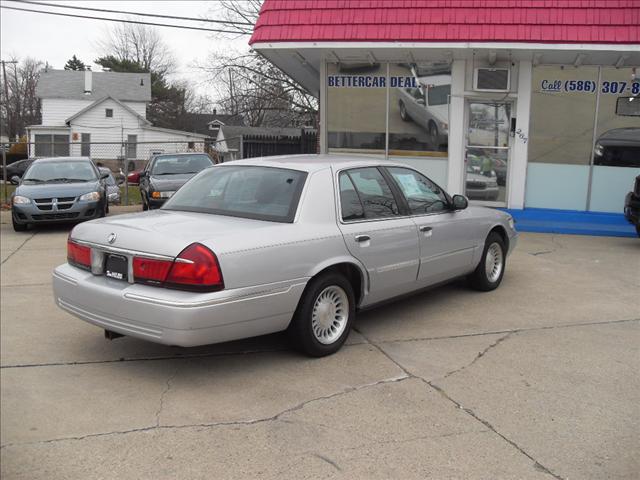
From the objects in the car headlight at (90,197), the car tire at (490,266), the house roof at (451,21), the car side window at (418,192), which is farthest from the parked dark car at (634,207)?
the car headlight at (90,197)

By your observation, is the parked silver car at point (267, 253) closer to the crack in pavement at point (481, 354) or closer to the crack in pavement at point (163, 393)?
the crack in pavement at point (163, 393)

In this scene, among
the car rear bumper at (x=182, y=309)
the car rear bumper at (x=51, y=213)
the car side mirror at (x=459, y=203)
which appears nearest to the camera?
the car rear bumper at (x=182, y=309)

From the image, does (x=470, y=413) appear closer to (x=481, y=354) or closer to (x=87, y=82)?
(x=481, y=354)

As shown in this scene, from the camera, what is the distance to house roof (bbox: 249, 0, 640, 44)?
10844 millimetres

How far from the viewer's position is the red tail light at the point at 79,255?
4.70m

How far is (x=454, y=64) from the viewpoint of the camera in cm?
1236

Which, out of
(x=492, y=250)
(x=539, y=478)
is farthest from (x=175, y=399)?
(x=492, y=250)

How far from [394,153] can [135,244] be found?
9198mm

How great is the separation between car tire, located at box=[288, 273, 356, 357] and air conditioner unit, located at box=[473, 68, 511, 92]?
8.47 m

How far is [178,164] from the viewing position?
15789mm

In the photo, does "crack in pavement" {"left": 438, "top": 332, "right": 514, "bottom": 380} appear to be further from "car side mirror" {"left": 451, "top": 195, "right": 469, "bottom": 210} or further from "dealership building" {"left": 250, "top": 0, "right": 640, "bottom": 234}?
"dealership building" {"left": 250, "top": 0, "right": 640, "bottom": 234}

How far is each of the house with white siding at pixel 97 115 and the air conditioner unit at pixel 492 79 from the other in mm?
34991

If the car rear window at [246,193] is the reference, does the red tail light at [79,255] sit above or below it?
below

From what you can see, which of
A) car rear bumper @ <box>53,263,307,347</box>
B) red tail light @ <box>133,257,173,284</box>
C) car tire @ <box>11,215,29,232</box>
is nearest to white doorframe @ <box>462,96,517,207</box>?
car tire @ <box>11,215,29,232</box>
